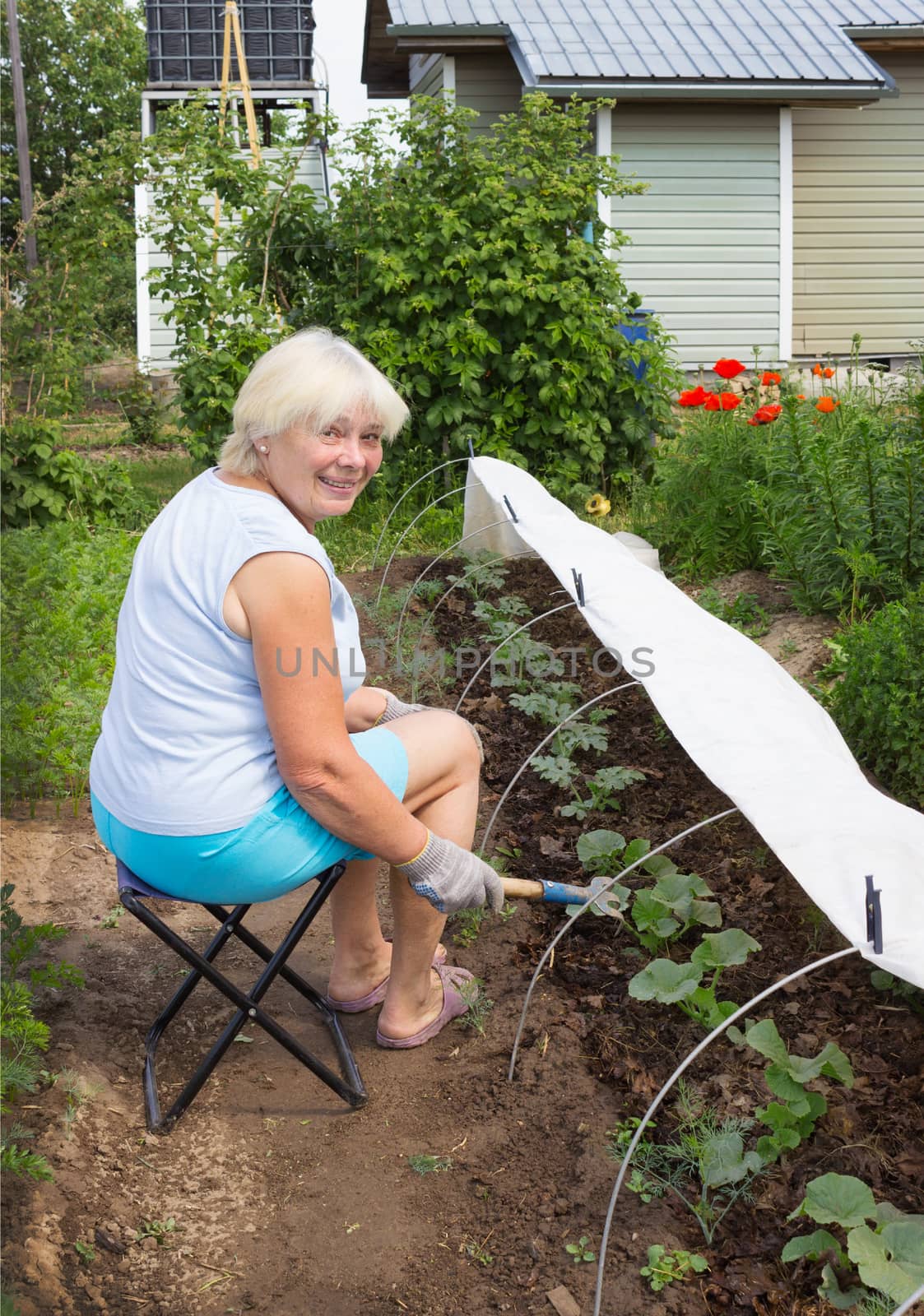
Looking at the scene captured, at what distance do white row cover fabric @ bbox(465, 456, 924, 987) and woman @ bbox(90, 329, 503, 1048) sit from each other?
1.90 ft

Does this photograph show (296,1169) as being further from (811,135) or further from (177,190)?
(811,135)

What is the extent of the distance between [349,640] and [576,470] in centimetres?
443

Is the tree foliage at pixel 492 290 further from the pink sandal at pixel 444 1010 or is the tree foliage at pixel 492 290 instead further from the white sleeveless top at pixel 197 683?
the white sleeveless top at pixel 197 683

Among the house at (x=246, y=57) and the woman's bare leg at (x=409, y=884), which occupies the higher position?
the house at (x=246, y=57)

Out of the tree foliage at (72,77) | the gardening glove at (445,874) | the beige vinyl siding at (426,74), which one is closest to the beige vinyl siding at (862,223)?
the beige vinyl siding at (426,74)

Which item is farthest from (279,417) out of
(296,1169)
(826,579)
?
(826,579)

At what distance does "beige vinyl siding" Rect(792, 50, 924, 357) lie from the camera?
11188 millimetres

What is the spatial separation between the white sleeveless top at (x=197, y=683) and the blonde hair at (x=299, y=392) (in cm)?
12

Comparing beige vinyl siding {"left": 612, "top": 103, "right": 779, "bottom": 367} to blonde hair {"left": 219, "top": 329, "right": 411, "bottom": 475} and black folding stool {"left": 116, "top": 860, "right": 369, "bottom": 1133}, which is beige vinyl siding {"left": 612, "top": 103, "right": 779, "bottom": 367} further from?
black folding stool {"left": 116, "top": 860, "right": 369, "bottom": 1133}

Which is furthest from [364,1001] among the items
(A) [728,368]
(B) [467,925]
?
(A) [728,368]

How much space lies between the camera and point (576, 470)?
21.1ft

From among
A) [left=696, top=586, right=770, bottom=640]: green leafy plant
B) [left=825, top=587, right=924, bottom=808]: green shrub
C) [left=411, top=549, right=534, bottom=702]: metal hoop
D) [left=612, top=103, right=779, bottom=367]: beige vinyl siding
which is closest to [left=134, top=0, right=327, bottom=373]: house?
[left=612, top=103, right=779, bottom=367]: beige vinyl siding

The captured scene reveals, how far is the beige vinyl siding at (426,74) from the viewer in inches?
444

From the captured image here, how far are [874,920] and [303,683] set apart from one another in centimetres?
97
